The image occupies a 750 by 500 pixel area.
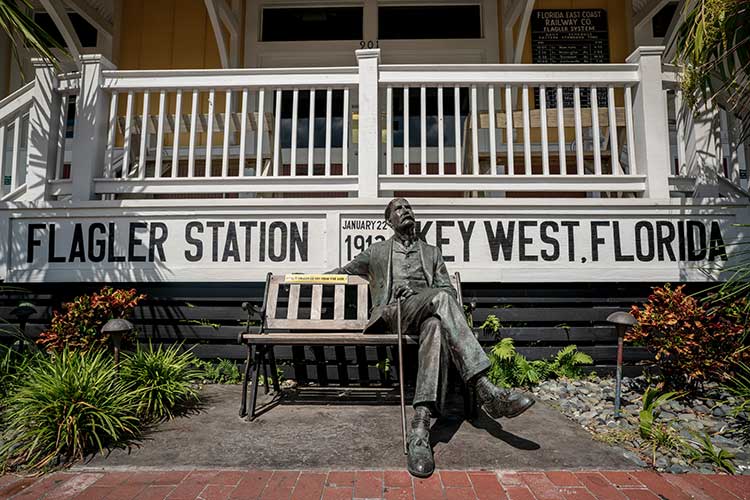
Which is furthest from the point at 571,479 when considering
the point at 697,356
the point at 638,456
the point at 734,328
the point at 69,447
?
the point at 69,447

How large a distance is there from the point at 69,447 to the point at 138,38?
685 cm

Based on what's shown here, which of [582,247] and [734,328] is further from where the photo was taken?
[582,247]

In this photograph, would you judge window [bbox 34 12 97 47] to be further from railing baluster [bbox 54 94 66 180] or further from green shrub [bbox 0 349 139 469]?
green shrub [bbox 0 349 139 469]

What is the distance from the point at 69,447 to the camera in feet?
8.21

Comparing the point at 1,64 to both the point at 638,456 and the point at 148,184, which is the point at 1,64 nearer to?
the point at 148,184

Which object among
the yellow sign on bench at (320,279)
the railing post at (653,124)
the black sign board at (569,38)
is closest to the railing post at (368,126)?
the yellow sign on bench at (320,279)

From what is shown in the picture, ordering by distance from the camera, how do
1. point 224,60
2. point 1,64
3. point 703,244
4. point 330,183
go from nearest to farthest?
point 703,244 → point 330,183 → point 224,60 → point 1,64

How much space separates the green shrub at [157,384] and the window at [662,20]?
792 centimetres

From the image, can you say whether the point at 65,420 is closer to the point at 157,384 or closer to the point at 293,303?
the point at 157,384

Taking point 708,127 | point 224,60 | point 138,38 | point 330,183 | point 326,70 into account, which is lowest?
point 330,183

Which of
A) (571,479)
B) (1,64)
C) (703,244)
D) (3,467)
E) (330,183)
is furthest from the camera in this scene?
(1,64)

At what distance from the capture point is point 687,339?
3164 millimetres

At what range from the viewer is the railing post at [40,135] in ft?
13.8

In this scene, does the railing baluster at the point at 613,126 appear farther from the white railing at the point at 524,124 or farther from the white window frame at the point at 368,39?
the white window frame at the point at 368,39
